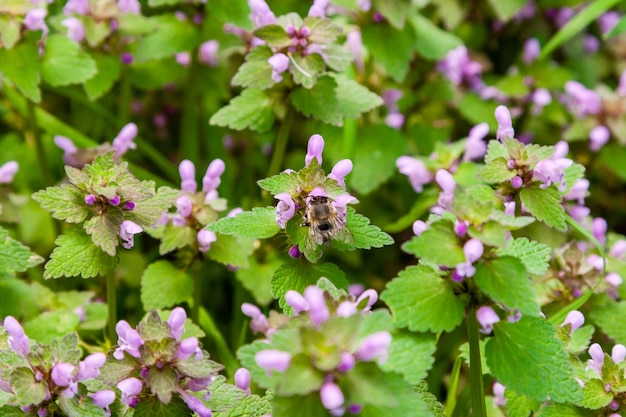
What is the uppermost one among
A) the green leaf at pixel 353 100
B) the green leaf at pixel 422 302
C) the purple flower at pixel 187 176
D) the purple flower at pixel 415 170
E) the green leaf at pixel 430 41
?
the green leaf at pixel 422 302

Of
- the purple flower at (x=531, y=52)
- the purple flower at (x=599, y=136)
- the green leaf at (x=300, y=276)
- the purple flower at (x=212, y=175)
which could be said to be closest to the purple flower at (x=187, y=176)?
the purple flower at (x=212, y=175)

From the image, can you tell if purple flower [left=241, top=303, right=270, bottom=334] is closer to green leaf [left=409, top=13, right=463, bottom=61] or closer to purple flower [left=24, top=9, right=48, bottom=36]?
purple flower [left=24, top=9, right=48, bottom=36]

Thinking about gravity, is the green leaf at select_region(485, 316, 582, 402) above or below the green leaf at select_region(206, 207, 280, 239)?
below

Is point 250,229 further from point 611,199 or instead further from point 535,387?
point 611,199

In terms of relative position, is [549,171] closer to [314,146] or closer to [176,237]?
[314,146]

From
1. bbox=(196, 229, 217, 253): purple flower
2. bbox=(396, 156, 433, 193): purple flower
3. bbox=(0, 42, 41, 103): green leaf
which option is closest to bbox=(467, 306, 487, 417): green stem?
bbox=(196, 229, 217, 253): purple flower

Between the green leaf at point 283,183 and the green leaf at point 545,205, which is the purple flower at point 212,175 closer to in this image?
the green leaf at point 283,183
